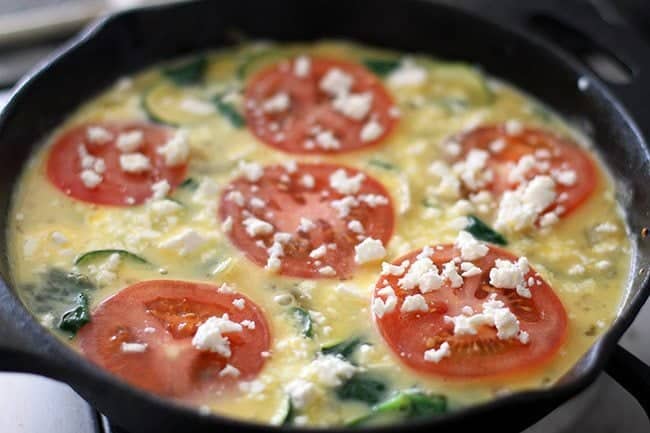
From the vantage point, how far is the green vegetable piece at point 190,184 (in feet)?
8.38

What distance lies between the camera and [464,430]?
1820 millimetres

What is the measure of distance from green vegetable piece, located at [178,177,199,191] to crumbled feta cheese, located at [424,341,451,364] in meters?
0.83

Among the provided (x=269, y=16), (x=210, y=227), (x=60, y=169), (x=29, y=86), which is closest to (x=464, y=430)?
(x=210, y=227)

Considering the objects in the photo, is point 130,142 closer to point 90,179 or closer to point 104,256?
point 90,179

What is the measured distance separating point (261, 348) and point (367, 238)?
17.5 inches

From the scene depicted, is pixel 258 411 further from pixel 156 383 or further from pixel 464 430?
pixel 464 430

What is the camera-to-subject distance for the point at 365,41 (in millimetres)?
3180

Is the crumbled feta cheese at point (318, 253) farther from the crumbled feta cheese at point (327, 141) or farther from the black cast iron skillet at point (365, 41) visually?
the black cast iron skillet at point (365, 41)

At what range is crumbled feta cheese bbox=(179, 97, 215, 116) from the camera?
→ 2852 mm

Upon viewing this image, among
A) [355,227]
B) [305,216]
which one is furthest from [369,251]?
[305,216]

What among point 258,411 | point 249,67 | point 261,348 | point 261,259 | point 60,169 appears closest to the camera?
point 258,411

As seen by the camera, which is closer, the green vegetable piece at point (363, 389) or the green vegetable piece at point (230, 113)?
the green vegetable piece at point (363, 389)

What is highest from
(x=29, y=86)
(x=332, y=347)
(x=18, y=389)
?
(x=29, y=86)

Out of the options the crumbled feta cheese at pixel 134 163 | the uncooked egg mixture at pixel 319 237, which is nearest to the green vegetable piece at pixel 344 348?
the uncooked egg mixture at pixel 319 237
